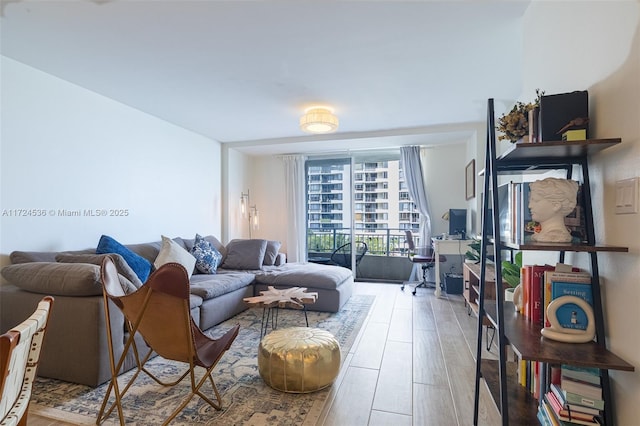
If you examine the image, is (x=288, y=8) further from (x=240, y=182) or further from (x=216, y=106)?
(x=240, y=182)

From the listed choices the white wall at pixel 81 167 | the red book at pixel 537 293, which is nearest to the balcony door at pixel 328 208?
the white wall at pixel 81 167

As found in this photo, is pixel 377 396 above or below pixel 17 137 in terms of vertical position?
below

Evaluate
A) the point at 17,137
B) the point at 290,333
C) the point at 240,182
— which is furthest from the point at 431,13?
the point at 240,182

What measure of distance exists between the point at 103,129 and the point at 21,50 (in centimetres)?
102

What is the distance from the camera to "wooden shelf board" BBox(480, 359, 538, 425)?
4.59ft

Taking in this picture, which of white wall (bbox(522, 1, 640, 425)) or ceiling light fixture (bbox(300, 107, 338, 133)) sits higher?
ceiling light fixture (bbox(300, 107, 338, 133))

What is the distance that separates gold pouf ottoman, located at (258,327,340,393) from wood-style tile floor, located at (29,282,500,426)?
15 centimetres

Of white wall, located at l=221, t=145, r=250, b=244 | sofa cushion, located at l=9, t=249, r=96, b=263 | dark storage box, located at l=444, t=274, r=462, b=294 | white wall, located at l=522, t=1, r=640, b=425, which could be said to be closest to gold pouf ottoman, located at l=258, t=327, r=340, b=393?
white wall, located at l=522, t=1, r=640, b=425

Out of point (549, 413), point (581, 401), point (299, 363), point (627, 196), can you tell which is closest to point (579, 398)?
point (581, 401)

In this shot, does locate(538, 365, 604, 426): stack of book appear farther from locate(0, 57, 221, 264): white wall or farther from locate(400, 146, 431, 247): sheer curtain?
locate(400, 146, 431, 247): sheer curtain

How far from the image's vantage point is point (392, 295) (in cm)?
471

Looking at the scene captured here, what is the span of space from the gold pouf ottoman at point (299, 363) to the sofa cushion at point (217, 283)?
1.23 m

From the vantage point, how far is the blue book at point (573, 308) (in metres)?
1.22

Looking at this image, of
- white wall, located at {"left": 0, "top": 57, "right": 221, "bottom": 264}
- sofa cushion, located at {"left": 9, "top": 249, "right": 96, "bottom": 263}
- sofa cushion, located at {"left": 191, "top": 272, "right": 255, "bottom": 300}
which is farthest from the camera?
sofa cushion, located at {"left": 191, "top": 272, "right": 255, "bottom": 300}
